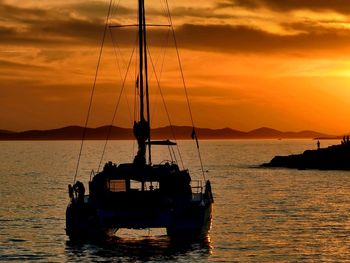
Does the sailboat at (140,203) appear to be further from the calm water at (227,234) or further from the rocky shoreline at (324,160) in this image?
the rocky shoreline at (324,160)

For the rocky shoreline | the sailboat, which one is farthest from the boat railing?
the rocky shoreline

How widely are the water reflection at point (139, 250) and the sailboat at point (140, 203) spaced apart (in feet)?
2.16

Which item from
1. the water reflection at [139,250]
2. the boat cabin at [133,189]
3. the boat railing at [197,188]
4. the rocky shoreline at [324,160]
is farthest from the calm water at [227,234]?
the rocky shoreline at [324,160]

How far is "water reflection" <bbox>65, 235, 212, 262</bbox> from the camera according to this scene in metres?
38.5

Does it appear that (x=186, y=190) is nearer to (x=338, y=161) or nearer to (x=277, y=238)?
(x=277, y=238)

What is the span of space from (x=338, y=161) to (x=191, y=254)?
99.1 m

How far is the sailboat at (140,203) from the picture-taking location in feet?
127

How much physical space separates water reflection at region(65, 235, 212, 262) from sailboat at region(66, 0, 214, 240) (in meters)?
0.66

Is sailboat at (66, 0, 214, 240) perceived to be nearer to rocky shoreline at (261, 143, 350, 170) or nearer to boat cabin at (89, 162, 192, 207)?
boat cabin at (89, 162, 192, 207)

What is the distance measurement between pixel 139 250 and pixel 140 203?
311 cm

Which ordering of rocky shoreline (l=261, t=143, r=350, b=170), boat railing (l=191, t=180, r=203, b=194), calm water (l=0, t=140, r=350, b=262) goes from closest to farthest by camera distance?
calm water (l=0, t=140, r=350, b=262), boat railing (l=191, t=180, r=203, b=194), rocky shoreline (l=261, t=143, r=350, b=170)

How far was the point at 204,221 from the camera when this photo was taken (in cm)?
4078

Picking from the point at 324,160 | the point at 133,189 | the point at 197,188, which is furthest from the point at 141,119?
the point at 324,160

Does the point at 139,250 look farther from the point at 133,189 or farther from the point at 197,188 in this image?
the point at 197,188
